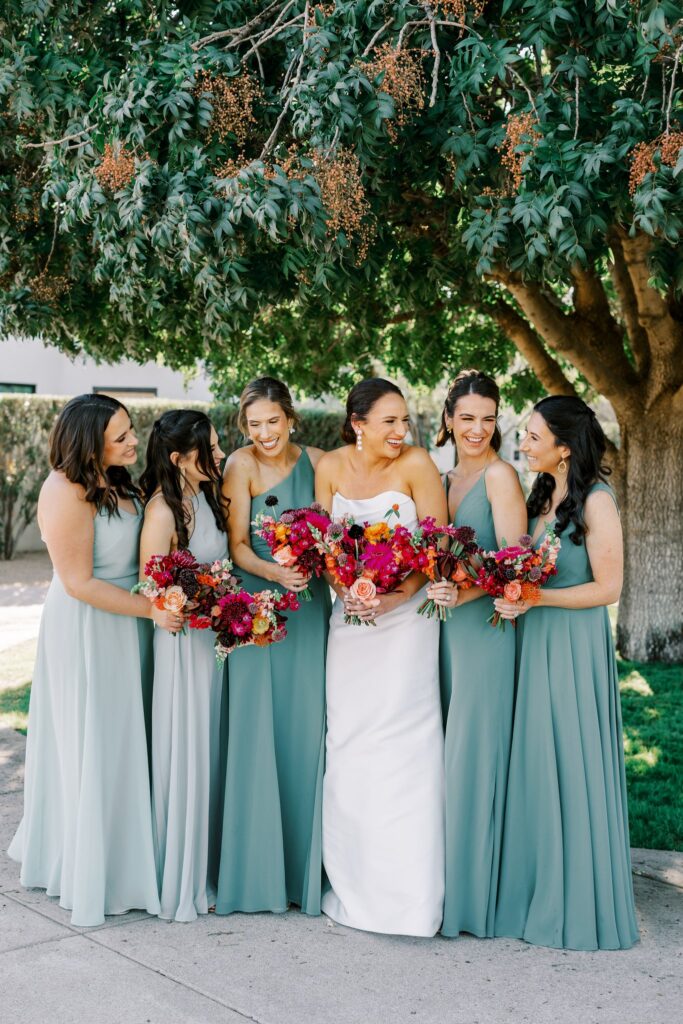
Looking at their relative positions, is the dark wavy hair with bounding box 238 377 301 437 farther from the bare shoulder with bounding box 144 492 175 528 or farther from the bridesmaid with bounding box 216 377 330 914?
the bare shoulder with bounding box 144 492 175 528

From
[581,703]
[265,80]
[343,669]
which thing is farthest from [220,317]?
[581,703]

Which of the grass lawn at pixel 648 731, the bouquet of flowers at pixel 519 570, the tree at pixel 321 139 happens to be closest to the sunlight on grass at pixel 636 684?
the grass lawn at pixel 648 731

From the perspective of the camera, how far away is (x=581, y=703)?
429 cm

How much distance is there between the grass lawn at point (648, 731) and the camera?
6.05 m

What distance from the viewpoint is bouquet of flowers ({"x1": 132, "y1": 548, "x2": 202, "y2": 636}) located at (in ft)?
13.8

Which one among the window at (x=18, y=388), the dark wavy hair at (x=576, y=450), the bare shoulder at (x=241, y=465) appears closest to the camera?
the dark wavy hair at (x=576, y=450)

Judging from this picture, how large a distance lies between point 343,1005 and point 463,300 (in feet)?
24.4

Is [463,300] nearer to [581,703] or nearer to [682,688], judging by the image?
[682,688]

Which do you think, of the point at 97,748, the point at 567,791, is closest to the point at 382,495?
the point at 567,791

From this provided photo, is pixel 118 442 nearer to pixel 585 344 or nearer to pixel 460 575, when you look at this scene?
pixel 460 575

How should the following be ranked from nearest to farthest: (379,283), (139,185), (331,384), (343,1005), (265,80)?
1. (343,1005)
2. (139,185)
3. (265,80)
4. (379,283)
5. (331,384)

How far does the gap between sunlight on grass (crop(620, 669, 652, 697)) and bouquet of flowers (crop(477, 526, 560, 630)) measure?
19.0 feet

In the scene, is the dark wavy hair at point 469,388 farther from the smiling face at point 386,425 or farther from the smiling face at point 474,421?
the smiling face at point 386,425

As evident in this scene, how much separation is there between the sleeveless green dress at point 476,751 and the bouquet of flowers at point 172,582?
112 centimetres
